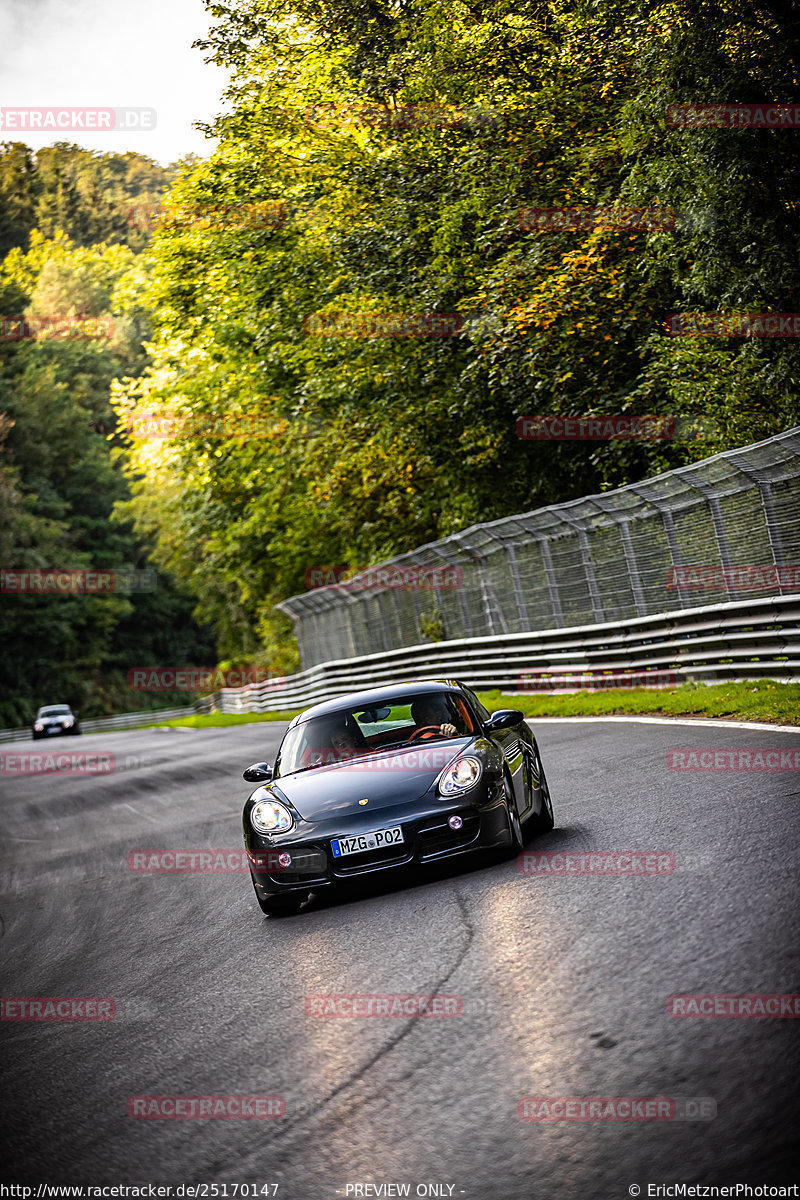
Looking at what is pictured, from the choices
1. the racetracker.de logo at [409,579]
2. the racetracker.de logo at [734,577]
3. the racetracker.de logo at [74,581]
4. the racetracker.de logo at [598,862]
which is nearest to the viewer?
the racetracker.de logo at [598,862]

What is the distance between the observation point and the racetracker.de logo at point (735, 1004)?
169 inches

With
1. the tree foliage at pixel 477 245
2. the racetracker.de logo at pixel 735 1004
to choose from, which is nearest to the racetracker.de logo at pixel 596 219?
the tree foliage at pixel 477 245

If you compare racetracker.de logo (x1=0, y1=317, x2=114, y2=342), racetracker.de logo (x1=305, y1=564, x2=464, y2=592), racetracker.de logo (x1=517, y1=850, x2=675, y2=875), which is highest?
racetracker.de logo (x1=0, y1=317, x2=114, y2=342)

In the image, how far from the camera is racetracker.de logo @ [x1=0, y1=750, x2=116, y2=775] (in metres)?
29.5

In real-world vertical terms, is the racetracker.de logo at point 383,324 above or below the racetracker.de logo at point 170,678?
above

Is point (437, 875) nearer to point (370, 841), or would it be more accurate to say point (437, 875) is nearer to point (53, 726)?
point (370, 841)

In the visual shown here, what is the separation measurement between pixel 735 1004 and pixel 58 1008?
3.98m

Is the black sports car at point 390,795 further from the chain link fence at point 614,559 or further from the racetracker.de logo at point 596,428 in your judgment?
the racetracker.de logo at point 596,428

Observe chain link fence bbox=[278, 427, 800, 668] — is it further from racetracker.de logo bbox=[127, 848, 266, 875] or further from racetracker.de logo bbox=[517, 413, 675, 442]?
racetracker.de logo bbox=[127, 848, 266, 875]

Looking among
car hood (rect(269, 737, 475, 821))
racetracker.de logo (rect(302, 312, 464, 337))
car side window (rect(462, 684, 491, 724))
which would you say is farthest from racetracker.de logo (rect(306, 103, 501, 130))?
car hood (rect(269, 737, 475, 821))

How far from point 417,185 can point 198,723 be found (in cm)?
2528

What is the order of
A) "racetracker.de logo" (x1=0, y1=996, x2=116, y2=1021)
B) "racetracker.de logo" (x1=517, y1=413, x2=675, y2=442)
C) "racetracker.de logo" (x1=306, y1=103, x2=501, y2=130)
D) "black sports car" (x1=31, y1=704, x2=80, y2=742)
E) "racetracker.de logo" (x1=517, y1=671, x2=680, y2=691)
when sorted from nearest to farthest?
"racetracker.de logo" (x1=0, y1=996, x2=116, y2=1021) → "racetracker.de logo" (x1=517, y1=671, x2=680, y2=691) → "racetracker.de logo" (x1=517, y1=413, x2=675, y2=442) → "racetracker.de logo" (x1=306, y1=103, x2=501, y2=130) → "black sports car" (x1=31, y1=704, x2=80, y2=742)

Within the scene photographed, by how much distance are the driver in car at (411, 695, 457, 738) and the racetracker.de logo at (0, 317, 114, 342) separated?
86.3m

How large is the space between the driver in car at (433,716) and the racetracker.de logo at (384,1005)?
2965mm
